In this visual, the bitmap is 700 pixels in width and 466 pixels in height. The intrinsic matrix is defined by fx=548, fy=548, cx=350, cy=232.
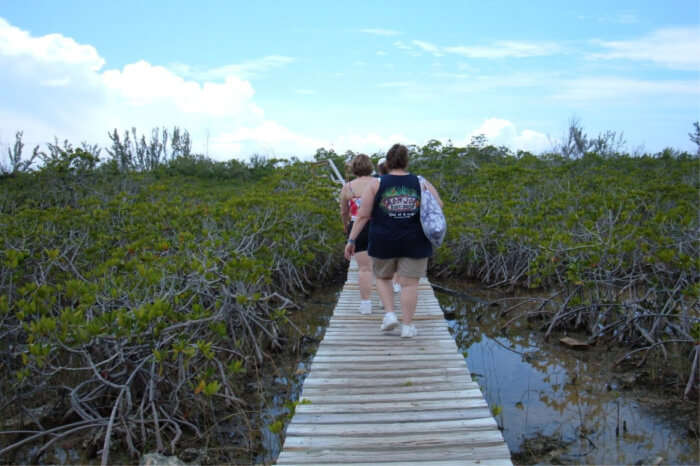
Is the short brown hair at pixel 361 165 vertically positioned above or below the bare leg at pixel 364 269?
above

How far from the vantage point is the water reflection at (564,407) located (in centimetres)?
299

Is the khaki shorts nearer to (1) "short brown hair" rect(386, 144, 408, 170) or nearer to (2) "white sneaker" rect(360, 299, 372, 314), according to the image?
(1) "short brown hair" rect(386, 144, 408, 170)

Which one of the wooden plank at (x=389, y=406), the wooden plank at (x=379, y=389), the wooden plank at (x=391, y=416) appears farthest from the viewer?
the wooden plank at (x=379, y=389)

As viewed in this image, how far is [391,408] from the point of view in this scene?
269cm

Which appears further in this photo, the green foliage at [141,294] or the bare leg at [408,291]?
the bare leg at [408,291]

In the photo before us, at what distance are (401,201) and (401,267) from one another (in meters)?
0.43

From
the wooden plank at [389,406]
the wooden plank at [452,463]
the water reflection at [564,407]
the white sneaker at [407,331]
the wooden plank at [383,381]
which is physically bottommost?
the water reflection at [564,407]

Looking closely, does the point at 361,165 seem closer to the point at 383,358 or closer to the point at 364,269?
the point at 364,269

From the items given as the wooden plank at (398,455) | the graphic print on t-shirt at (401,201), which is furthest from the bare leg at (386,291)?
the wooden plank at (398,455)

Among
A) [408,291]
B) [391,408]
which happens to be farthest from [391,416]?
[408,291]

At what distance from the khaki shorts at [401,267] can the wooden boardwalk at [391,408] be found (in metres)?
0.49

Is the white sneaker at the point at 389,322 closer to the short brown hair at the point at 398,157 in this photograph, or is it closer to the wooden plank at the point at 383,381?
the wooden plank at the point at 383,381

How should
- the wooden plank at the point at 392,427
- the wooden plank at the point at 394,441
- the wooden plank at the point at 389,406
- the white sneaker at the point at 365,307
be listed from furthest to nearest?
1. the white sneaker at the point at 365,307
2. the wooden plank at the point at 389,406
3. the wooden plank at the point at 392,427
4. the wooden plank at the point at 394,441

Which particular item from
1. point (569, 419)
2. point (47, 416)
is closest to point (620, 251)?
point (569, 419)
